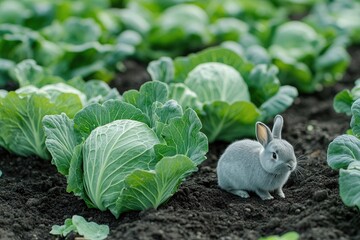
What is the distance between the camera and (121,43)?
10961 mm

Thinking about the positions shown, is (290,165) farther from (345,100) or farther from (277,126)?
(345,100)

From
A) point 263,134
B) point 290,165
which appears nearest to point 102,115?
point 263,134

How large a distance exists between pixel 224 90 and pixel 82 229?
10.2ft

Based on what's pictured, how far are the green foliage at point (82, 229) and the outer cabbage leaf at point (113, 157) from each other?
260 mm

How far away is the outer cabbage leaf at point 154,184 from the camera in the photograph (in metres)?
5.98

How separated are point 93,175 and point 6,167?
6.12ft

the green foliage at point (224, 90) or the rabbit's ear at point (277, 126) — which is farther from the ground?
the rabbit's ear at point (277, 126)

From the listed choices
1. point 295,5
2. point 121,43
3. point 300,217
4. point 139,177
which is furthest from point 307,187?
point 295,5

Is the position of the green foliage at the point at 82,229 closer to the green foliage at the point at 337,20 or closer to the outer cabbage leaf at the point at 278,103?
the outer cabbage leaf at the point at 278,103

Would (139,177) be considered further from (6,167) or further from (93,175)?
(6,167)

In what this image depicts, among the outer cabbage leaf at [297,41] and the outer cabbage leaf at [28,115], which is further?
the outer cabbage leaf at [297,41]

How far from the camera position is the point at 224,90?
862 centimetres

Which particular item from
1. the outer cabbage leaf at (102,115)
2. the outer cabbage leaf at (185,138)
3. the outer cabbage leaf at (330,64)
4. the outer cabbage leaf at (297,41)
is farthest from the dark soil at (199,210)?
the outer cabbage leaf at (297,41)

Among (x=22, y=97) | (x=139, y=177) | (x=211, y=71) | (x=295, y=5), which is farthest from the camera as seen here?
(x=295, y=5)
